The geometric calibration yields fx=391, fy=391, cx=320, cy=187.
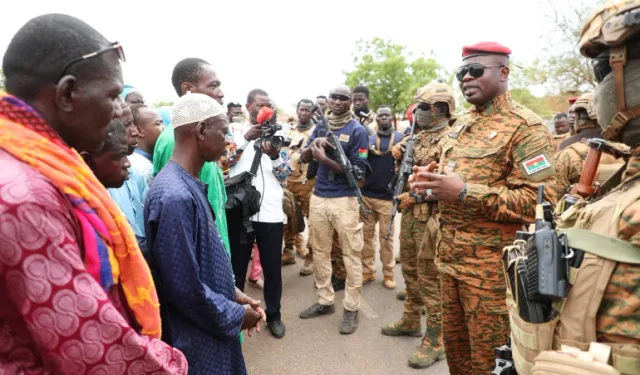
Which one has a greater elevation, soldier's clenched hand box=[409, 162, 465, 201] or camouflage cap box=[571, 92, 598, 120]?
camouflage cap box=[571, 92, 598, 120]

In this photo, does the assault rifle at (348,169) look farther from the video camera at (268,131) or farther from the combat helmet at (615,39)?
the combat helmet at (615,39)

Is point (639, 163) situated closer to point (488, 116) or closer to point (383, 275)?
point (488, 116)

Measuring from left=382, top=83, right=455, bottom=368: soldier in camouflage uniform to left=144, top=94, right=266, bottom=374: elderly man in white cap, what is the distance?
194 cm

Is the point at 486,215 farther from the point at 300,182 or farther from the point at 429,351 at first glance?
the point at 300,182

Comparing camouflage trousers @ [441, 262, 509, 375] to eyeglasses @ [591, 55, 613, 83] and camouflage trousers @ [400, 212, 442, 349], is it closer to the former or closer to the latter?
camouflage trousers @ [400, 212, 442, 349]

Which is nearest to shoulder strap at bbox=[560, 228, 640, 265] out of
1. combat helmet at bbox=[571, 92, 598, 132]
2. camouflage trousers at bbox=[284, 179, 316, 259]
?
combat helmet at bbox=[571, 92, 598, 132]

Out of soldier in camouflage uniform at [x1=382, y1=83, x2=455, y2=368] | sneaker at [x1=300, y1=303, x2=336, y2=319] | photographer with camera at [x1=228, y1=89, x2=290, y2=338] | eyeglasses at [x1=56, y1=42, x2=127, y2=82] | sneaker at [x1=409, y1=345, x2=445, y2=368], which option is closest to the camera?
eyeglasses at [x1=56, y1=42, x2=127, y2=82]

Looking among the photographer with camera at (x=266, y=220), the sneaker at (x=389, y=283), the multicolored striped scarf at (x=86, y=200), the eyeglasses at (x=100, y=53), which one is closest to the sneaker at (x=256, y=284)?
the photographer with camera at (x=266, y=220)

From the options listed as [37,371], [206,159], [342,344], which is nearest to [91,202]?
[37,371]

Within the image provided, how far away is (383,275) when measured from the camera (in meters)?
5.24

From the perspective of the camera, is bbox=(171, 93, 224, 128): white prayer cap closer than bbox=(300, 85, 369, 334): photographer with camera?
Yes

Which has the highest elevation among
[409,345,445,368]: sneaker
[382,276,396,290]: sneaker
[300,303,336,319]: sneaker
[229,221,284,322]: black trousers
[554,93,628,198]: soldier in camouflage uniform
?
[554,93,628,198]: soldier in camouflage uniform

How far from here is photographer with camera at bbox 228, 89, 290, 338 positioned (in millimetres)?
3738

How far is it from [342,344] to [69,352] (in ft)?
10.3
